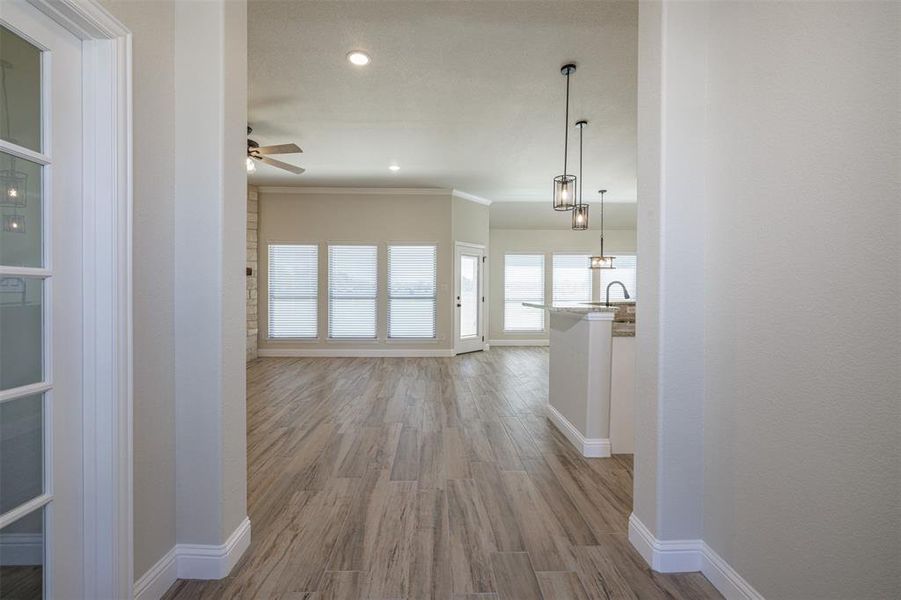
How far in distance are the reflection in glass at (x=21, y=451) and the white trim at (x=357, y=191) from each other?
637 cm

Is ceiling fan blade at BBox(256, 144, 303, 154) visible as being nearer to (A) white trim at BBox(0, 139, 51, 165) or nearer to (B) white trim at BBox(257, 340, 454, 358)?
(A) white trim at BBox(0, 139, 51, 165)

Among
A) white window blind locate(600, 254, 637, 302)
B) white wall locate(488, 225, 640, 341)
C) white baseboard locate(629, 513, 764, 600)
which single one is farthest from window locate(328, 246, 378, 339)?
white baseboard locate(629, 513, 764, 600)

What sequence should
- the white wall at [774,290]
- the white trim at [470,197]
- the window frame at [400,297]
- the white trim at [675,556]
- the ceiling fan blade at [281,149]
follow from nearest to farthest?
the white wall at [774,290], the white trim at [675,556], the ceiling fan blade at [281,149], the window frame at [400,297], the white trim at [470,197]

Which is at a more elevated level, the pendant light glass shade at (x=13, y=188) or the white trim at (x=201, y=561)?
the pendant light glass shade at (x=13, y=188)

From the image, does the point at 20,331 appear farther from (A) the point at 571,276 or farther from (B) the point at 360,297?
(A) the point at 571,276

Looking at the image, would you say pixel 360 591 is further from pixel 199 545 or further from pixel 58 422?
pixel 58 422

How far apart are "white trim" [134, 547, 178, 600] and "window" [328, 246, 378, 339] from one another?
562cm

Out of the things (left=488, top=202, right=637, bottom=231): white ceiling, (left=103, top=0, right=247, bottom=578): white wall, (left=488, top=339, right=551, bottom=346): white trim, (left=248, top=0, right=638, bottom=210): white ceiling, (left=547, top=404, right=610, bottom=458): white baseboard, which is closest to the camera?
(left=103, top=0, right=247, bottom=578): white wall

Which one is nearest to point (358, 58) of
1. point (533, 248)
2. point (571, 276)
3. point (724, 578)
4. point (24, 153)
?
point (24, 153)

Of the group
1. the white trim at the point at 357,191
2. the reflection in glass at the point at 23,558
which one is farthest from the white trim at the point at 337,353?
the reflection in glass at the point at 23,558

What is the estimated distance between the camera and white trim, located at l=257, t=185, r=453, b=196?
7.11m

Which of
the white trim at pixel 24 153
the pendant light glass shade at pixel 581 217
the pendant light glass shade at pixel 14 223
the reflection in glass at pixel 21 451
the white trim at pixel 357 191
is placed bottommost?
the reflection in glass at pixel 21 451

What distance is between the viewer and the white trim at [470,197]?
7.33m

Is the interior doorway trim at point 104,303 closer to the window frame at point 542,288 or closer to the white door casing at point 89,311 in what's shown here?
the white door casing at point 89,311
